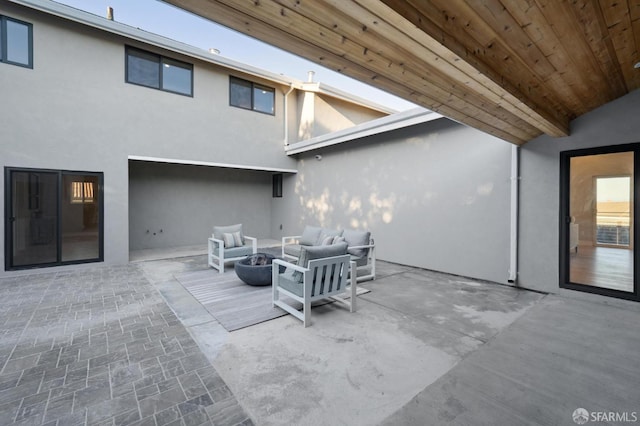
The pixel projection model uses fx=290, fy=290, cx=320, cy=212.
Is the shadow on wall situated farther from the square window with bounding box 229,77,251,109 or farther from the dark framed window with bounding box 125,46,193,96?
the dark framed window with bounding box 125,46,193,96

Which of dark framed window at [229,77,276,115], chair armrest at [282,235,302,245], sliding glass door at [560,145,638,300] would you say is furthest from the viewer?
dark framed window at [229,77,276,115]

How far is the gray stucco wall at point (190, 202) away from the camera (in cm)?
884

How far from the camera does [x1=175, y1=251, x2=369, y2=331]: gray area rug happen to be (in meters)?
3.62

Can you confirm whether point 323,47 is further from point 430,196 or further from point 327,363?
point 430,196

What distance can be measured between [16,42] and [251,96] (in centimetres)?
525

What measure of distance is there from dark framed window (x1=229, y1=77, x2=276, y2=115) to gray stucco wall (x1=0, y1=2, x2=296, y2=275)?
302 millimetres

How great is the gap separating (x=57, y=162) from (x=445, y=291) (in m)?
8.13

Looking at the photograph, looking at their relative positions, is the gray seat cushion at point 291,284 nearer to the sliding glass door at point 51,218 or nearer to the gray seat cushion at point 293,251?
the gray seat cushion at point 293,251

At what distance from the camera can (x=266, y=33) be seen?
1.87 meters

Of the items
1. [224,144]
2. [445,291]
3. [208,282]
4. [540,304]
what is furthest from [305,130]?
[540,304]

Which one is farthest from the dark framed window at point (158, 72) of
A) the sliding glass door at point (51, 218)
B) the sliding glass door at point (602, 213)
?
the sliding glass door at point (602, 213)

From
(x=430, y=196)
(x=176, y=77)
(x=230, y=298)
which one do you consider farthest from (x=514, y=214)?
(x=176, y=77)

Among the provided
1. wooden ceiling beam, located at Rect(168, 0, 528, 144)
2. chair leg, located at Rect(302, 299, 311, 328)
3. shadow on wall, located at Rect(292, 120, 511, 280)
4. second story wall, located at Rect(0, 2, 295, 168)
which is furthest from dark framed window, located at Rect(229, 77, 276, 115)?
chair leg, located at Rect(302, 299, 311, 328)

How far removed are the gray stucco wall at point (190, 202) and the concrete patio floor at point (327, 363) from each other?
4816mm
